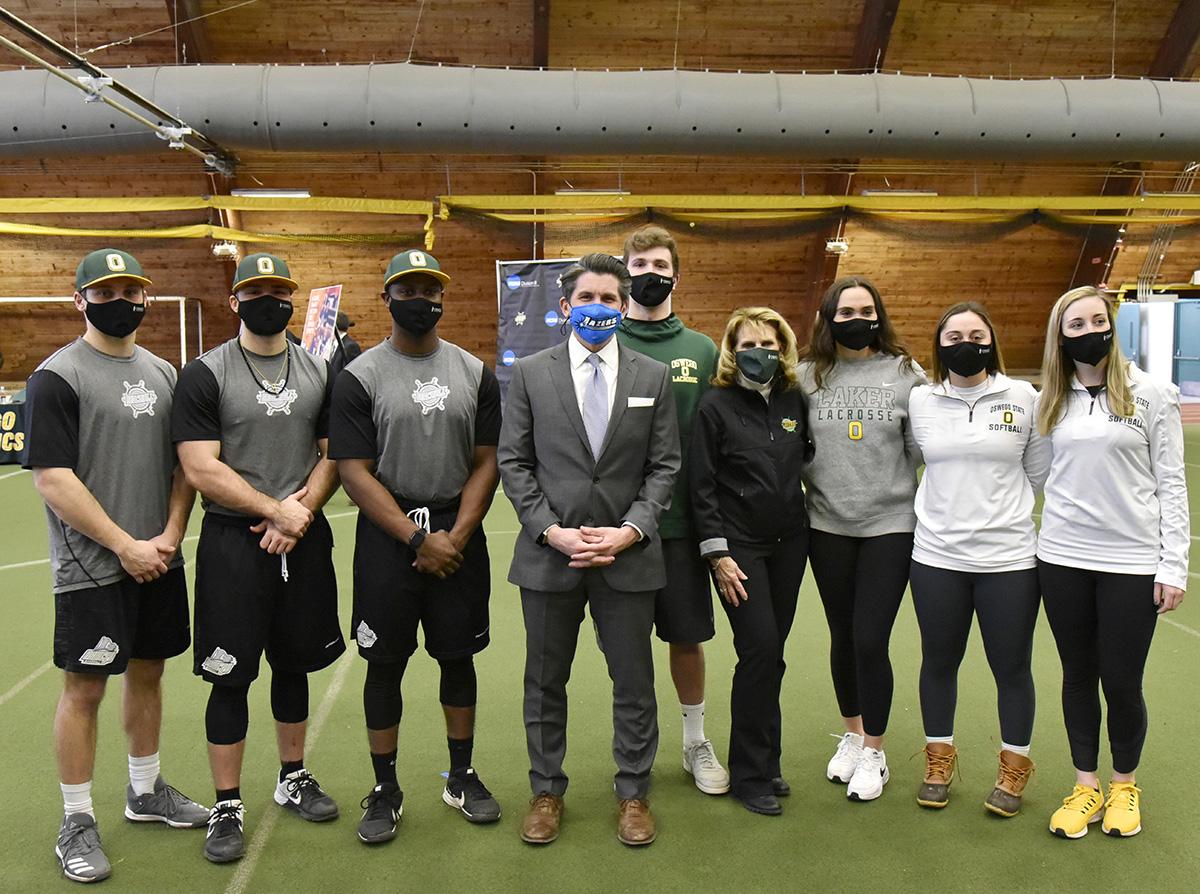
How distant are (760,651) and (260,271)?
7.05 feet

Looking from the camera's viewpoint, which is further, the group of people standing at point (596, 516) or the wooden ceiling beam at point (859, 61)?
the wooden ceiling beam at point (859, 61)

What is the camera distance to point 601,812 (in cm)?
312

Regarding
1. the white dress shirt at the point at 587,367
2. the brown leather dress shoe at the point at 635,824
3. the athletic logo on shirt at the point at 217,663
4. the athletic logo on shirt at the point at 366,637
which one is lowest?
the brown leather dress shoe at the point at 635,824

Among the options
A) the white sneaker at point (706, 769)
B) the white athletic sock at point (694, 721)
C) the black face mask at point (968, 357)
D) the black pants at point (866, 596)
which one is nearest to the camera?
the black face mask at point (968, 357)

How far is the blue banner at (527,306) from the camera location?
1200 centimetres

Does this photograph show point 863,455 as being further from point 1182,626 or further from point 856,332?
point 1182,626

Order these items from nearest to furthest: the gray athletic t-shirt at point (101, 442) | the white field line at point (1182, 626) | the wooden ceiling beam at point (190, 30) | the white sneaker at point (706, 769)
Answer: the gray athletic t-shirt at point (101, 442), the white sneaker at point (706, 769), the white field line at point (1182, 626), the wooden ceiling beam at point (190, 30)

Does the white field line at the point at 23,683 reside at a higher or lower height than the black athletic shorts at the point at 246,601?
lower

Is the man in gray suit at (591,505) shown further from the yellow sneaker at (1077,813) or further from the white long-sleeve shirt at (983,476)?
the yellow sneaker at (1077,813)

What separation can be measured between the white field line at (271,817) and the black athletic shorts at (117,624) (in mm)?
Result: 695

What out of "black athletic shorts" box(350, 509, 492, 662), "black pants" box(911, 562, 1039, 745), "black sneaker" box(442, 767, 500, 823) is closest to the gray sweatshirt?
"black pants" box(911, 562, 1039, 745)

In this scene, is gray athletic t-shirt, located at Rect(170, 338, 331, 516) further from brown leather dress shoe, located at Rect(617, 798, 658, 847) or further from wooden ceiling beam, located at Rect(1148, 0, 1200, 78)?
wooden ceiling beam, located at Rect(1148, 0, 1200, 78)

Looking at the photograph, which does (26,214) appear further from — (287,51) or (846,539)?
(846,539)

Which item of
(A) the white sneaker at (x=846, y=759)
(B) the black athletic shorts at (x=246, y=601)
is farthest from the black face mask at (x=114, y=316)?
(A) the white sneaker at (x=846, y=759)
